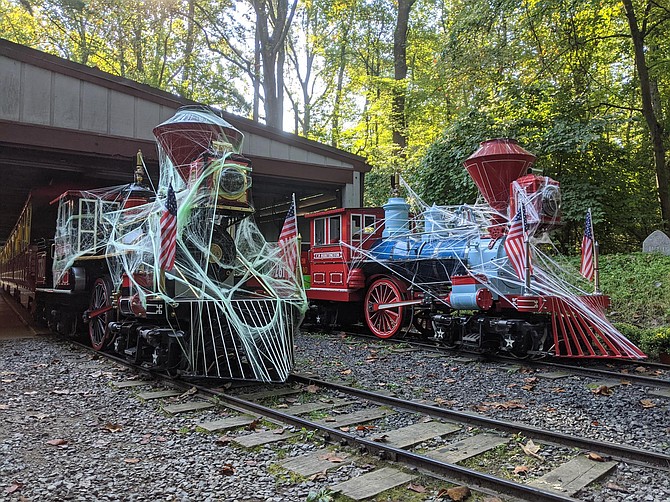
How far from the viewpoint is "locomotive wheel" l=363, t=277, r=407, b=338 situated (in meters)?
Result: 9.92

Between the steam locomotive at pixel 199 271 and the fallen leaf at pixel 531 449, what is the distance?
2961 millimetres

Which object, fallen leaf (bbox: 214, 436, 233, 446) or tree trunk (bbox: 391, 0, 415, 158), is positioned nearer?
fallen leaf (bbox: 214, 436, 233, 446)

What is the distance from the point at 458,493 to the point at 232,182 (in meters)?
4.33

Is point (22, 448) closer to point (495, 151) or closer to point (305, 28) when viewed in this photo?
point (495, 151)

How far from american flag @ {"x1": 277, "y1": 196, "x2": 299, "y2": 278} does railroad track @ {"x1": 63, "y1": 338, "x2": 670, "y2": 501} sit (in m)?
1.61

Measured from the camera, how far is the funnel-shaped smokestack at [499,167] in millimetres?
8289

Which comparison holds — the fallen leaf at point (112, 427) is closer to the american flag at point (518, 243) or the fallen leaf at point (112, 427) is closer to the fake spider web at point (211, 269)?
the fake spider web at point (211, 269)

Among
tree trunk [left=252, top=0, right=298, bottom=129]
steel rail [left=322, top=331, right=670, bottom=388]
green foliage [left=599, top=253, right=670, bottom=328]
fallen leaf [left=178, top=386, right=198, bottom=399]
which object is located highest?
tree trunk [left=252, top=0, right=298, bottom=129]

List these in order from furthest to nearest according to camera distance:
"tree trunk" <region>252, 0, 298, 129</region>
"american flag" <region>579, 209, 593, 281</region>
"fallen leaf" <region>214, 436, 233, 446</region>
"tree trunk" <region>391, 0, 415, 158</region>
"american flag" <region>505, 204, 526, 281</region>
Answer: "tree trunk" <region>391, 0, 415, 158</region> → "tree trunk" <region>252, 0, 298, 129</region> → "american flag" <region>579, 209, 593, 281</region> → "american flag" <region>505, 204, 526, 281</region> → "fallen leaf" <region>214, 436, 233, 446</region>

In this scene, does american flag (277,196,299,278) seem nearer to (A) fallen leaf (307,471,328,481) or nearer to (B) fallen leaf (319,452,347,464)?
(B) fallen leaf (319,452,347,464)

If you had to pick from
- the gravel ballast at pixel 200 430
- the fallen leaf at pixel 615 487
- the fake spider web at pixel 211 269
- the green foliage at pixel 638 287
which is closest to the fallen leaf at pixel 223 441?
the gravel ballast at pixel 200 430

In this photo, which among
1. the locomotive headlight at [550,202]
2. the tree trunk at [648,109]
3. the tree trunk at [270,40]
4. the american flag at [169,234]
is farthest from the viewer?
the tree trunk at [270,40]

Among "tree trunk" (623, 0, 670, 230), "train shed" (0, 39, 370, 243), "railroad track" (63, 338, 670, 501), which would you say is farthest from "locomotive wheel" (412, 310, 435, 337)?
"tree trunk" (623, 0, 670, 230)

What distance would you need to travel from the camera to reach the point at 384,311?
10414mm
